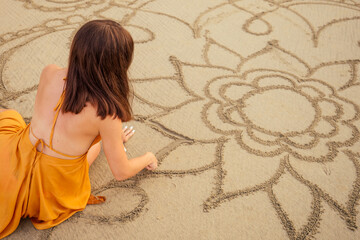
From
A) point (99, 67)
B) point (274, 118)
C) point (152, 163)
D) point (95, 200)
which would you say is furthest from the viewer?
point (274, 118)

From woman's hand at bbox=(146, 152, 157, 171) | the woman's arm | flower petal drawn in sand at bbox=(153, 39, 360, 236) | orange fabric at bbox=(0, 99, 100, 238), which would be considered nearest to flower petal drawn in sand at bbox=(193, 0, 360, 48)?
flower petal drawn in sand at bbox=(153, 39, 360, 236)

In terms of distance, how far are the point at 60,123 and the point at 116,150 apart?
234 millimetres

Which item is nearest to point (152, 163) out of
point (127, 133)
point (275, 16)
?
point (127, 133)

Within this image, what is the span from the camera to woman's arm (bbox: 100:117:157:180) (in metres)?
1.25

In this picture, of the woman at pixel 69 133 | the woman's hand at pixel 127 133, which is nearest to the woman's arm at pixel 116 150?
the woman at pixel 69 133

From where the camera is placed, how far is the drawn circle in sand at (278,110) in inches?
75.7

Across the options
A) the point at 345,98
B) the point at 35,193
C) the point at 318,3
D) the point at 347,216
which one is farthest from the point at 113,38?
the point at 318,3

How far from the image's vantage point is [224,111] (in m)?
1.99

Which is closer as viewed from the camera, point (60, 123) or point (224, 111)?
point (60, 123)

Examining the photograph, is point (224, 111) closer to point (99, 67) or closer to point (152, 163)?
point (152, 163)

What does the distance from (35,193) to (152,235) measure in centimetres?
50

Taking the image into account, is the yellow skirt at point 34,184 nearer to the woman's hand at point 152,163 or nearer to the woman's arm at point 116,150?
the woman's arm at point 116,150

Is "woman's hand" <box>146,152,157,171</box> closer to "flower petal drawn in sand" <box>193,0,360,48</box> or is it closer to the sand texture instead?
the sand texture

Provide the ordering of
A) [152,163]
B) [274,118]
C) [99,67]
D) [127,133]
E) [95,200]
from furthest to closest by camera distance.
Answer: [274,118]
[127,133]
[152,163]
[95,200]
[99,67]
